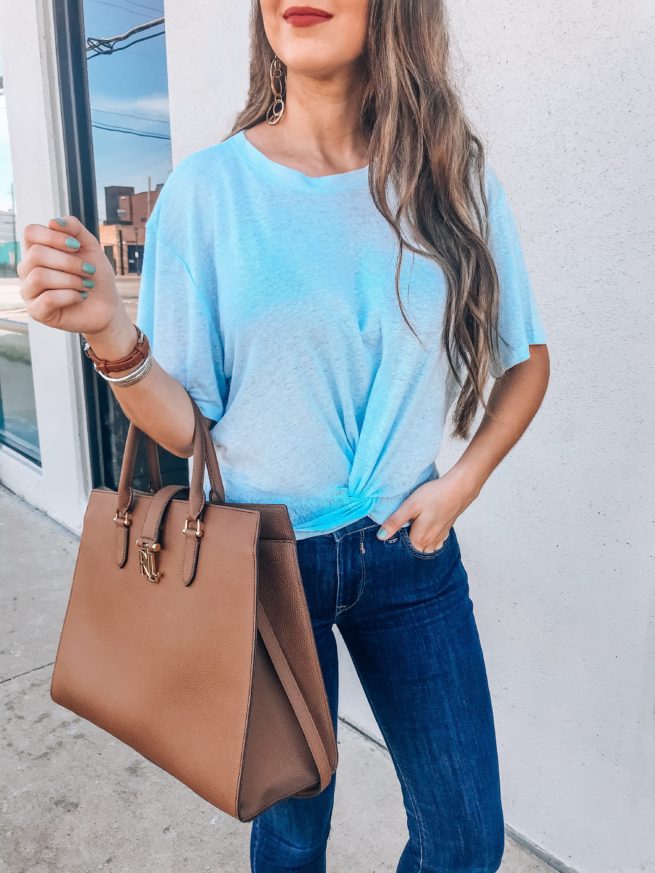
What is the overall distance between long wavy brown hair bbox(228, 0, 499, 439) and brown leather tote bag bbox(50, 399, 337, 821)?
0.40m

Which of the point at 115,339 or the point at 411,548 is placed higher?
the point at 115,339

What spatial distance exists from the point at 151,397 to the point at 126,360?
63 millimetres

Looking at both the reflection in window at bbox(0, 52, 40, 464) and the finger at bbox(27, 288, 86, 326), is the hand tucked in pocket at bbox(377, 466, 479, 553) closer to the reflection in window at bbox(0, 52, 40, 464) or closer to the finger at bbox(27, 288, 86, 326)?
the finger at bbox(27, 288, 86, 326)

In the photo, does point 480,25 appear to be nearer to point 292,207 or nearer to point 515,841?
point 292,207

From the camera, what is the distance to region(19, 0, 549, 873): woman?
102cm

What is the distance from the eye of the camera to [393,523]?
112 centimetres

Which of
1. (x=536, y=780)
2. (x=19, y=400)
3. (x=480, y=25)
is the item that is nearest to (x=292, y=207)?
(x=480, y=25)

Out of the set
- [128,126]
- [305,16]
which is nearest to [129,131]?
[128,126]

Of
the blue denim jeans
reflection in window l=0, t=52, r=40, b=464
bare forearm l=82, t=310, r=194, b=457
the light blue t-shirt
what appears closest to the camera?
bare forearm l=82, t=310, r=194, b=457

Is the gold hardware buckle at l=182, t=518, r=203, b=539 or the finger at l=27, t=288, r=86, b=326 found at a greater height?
the finger at l=27, t=288, r=86, b=326

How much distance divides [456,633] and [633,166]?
97 centimetres

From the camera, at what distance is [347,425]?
1.09 m

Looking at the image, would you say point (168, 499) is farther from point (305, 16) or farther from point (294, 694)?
point (305, 16)

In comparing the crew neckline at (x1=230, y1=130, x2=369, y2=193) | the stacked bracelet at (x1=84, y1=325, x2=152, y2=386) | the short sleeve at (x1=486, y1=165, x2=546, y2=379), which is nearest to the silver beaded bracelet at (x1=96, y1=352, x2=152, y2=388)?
the stacked bracelet at (x1=84, y1=325, x2=152, y2=386)
